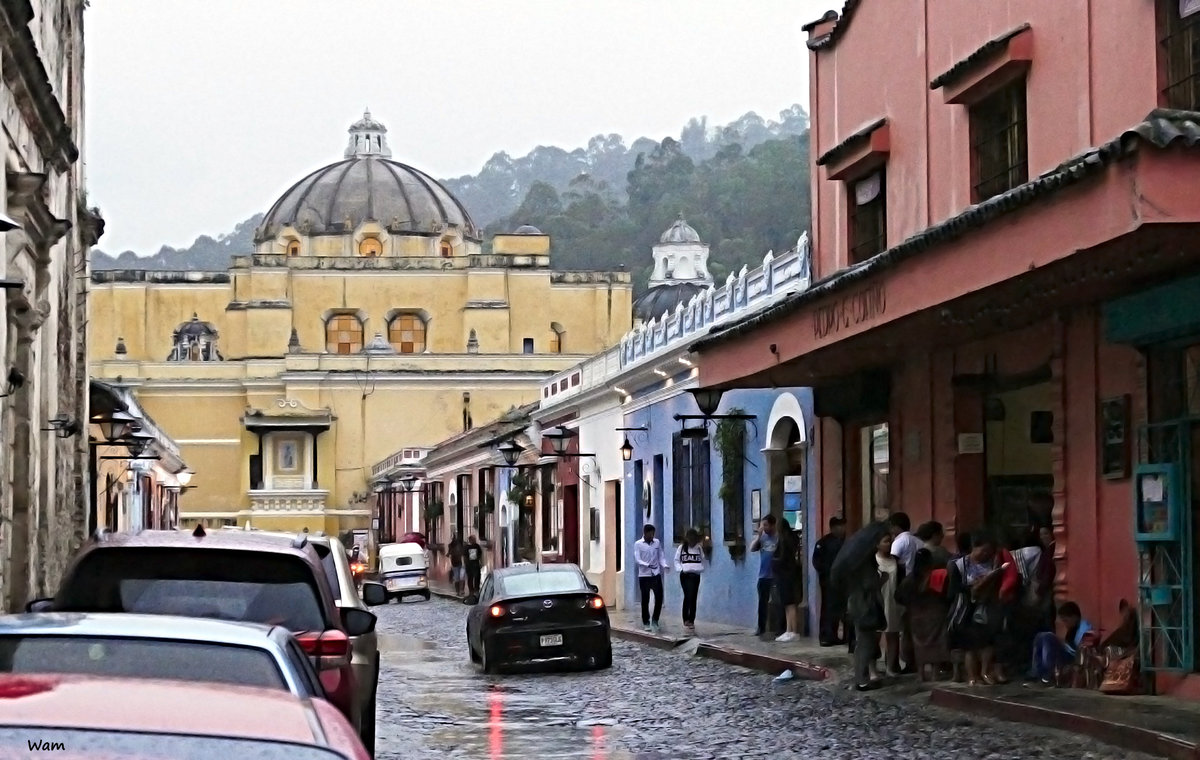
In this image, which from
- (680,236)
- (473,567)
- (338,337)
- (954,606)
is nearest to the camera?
(954,606)

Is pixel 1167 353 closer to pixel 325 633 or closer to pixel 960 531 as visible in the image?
pixel 960 531

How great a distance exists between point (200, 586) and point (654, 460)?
26.9 m

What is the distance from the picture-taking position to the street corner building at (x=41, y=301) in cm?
2122

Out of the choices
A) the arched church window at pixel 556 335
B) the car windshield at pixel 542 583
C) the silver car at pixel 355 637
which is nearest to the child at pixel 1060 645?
the car windshield at pixel 542 583

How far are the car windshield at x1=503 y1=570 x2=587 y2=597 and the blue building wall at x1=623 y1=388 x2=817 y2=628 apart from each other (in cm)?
417

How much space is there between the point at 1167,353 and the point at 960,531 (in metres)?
5.15

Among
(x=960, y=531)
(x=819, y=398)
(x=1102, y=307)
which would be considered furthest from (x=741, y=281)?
(x=1102, y=307)

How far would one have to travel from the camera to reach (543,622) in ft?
74.9

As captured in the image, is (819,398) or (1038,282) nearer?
(1038,282)

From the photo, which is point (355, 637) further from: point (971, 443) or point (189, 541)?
point (971, 443)

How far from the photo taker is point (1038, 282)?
15.7m

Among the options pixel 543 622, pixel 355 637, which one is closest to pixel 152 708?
pixel 355 637

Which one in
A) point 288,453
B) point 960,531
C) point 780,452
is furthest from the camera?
point 288,453

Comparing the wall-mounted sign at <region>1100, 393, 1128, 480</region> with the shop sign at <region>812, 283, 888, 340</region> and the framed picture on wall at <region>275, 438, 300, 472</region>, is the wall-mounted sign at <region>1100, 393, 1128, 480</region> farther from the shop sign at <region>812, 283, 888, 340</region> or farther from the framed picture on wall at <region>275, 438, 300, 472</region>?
the framed picture on wall at <region>275, 438, 300, 472</region>
